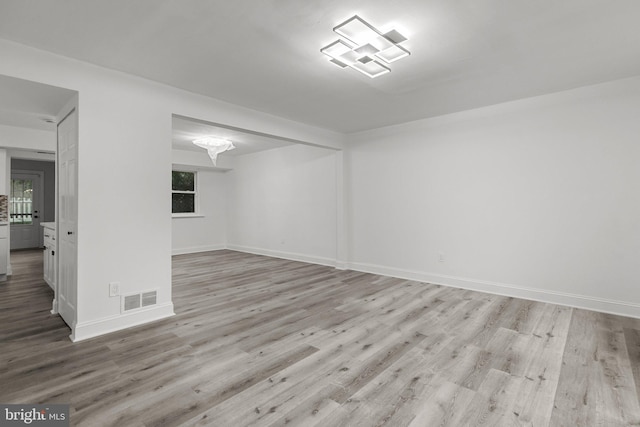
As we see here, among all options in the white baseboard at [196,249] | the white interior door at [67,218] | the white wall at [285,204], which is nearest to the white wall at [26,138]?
the white interior door at [67,218]

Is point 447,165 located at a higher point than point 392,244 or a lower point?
higher

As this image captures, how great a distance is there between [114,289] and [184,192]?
552 centimetres

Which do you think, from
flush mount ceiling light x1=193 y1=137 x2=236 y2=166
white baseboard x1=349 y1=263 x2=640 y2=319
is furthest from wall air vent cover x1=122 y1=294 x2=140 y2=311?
white baseboard x1=349 y1=263 x2=640 y2=319

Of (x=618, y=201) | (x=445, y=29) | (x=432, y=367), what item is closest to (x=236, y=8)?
(x=445, y=29)

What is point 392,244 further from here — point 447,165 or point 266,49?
point 266,49

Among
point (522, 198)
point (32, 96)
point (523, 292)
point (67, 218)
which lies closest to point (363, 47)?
point (522, 198)

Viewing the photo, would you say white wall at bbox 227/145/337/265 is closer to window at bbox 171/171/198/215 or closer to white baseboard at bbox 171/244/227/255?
white baseboard at bbox 171/244/227/255

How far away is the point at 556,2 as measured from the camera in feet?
6.67

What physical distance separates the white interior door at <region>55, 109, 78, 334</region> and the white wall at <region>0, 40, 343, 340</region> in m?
0.11

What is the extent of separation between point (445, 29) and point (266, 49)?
4.70ft

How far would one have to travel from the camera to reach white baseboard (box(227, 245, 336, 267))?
625 cm

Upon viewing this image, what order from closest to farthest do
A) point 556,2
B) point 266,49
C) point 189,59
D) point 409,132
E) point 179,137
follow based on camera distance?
point 556,2, point 266,49, point 189,59, point 409,132, point 179,137

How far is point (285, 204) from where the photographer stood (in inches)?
279

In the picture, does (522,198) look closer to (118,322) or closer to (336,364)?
(336,364)
